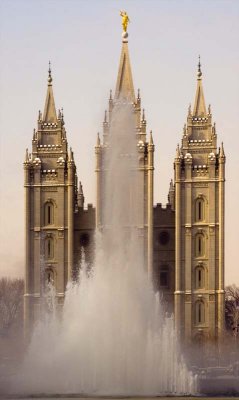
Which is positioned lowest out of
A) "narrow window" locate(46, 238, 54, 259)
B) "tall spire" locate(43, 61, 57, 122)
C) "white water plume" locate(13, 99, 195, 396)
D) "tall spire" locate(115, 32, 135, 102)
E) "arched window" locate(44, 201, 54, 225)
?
"white water plume" locate(13, 99, 195, 396)

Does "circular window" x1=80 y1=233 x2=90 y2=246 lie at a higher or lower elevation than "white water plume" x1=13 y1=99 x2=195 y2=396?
higher

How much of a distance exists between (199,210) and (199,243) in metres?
2.32

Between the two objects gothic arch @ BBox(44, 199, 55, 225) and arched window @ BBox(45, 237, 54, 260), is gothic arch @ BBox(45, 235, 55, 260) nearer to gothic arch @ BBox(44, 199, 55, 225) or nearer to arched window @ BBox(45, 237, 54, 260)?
arched window @ BBox(45, 237, 54, 260)

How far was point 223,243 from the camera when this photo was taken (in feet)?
402

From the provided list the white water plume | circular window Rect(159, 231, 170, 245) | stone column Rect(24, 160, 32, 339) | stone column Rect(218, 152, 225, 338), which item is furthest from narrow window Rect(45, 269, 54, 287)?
the white water plume

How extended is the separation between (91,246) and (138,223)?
3971mm

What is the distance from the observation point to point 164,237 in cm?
12519

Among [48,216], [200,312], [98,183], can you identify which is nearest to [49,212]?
[48,216]

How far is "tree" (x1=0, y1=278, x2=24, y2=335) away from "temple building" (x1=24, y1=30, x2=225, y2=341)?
7473mm

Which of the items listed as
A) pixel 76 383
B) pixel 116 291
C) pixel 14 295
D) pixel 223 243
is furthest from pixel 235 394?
pixel 14 295

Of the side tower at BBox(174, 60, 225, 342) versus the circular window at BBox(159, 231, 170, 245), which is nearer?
the side tower at BBox(174, 60, 225, 342)

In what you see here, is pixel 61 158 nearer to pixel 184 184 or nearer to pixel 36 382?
pixel 184 184

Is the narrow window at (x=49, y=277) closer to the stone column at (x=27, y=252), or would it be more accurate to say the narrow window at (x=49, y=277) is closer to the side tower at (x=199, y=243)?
the stone column at (x=27, y=252)

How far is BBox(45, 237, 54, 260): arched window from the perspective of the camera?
409 ft
